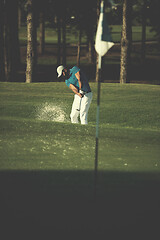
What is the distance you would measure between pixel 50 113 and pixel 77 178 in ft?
30.1

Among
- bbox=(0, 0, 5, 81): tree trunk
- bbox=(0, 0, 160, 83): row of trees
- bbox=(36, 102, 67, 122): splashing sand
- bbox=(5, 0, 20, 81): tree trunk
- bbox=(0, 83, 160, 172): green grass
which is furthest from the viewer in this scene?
bbox=(0, 0, 5, 81): tree trunk

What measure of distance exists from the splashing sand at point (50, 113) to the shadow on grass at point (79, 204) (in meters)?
7.94

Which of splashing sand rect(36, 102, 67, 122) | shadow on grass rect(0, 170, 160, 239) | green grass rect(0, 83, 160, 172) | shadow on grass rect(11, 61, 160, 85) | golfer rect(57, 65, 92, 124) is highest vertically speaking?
golfer rect(57, 65, 92, 124)

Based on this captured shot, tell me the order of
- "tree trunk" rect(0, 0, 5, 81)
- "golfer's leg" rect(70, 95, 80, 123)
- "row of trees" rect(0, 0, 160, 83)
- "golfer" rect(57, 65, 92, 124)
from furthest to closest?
1. "tree trunk" rect(0, 0, 5, 81)
2. "row of trees" rect(0, 0, 160, 83)
3. "golfer's leg" rect(70, 95, 80, 123)
4. "golfer" rect(57, 65, 92, 124)

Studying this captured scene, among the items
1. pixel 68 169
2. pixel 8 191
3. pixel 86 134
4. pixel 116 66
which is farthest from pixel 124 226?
pixel 116 66

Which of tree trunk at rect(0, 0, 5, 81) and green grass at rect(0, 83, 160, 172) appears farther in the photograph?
tree trunk at rect(0, 0, 5, 81)

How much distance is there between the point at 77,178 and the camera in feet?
27.3

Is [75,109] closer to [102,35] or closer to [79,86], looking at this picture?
[79,86]

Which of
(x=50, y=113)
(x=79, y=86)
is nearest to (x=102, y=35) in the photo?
(x=79, y=86)

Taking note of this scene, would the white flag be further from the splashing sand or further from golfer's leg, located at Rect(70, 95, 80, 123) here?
the splashing sand

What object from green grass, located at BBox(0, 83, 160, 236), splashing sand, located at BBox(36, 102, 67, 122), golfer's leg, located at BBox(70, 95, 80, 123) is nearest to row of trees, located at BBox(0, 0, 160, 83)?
splashing sand, located at BBox(36, 102, 67, 122)

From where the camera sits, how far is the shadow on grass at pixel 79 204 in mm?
6000

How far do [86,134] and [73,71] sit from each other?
92.8 inches

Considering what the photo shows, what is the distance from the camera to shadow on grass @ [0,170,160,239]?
19.7ft
